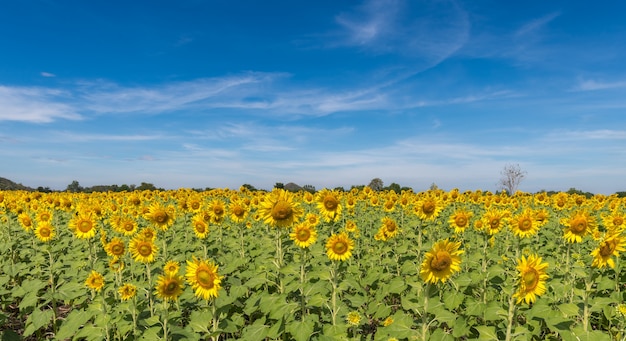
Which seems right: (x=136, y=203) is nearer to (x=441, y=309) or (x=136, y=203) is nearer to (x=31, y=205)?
(x=31, y=205)

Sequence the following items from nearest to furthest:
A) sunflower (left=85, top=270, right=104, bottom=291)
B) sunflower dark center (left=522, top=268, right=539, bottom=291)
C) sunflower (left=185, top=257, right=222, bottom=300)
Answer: sunflower dark center (left=522, top=268, right=539, bottom=291)
sunflower (left=185, top=257, right=222, bottom=300)
sunflower (left=85, top=270, right=104, bottom=291)

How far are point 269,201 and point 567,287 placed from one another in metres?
4.93

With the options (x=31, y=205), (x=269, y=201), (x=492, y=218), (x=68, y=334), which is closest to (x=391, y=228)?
(x=492, y=218)

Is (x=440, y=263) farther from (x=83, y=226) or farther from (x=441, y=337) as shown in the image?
(x=83, y=226)

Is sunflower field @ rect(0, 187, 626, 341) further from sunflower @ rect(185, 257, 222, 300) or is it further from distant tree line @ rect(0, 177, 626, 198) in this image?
distant tree line @ rect(0, 177, 626, 198)

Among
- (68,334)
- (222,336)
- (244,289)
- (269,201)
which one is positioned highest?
(269,201)

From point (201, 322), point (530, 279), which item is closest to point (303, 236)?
point (201, 322)

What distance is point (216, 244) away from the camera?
10.4 meters

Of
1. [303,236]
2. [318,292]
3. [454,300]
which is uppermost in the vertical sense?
[303,236]

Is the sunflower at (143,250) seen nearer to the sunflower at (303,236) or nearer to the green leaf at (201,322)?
the green leaf at (201,322)

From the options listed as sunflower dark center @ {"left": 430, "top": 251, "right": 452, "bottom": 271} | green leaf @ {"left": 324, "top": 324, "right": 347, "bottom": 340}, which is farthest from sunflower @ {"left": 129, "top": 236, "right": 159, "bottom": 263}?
sunflower dark center @ {"left": 430, "top": 251, "right": 452, "bottom": 271}

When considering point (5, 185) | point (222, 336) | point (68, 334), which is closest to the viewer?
point (68, 334)

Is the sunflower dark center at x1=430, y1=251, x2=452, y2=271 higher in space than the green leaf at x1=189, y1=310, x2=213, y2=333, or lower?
higher

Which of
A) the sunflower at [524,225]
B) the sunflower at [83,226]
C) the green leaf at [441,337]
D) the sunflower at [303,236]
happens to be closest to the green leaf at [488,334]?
the green leaf at [441,337]
